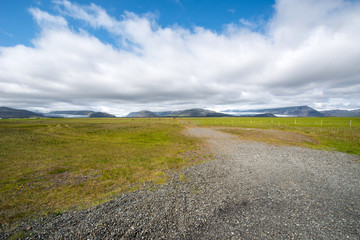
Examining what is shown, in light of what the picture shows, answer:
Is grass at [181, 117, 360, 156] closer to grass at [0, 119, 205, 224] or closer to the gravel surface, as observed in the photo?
the gravel surface

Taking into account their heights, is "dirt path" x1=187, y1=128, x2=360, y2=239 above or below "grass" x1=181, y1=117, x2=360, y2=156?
below

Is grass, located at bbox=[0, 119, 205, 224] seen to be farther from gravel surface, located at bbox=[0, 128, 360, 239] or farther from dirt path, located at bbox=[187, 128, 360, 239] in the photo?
dirt path, located at bbox=[187, 128, 360, 239]

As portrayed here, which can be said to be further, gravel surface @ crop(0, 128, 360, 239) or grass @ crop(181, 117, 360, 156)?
grass @ crop(181, 117, 360, 156)

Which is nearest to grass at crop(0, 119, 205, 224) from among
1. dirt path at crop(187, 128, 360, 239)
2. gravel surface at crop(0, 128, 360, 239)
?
gravel surface at crop(0, 128, 360, 239)

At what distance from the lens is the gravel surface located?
7.54 metres

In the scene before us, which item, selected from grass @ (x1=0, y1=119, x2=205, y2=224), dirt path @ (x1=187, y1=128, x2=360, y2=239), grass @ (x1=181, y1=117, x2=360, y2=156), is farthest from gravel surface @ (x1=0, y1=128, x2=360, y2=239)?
grass @ (x1=181, y1=117, x2=360, y2=156)

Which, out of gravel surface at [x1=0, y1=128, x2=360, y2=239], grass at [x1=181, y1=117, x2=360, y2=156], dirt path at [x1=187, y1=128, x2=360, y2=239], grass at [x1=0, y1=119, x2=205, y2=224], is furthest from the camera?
grass at [x1=181, y1=117, x2=360, y2=156]

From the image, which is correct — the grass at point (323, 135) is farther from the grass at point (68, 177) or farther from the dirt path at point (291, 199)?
the grass at point (68, 177)

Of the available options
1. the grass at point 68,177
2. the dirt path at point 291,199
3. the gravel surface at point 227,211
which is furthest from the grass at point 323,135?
the grass at point 68,177

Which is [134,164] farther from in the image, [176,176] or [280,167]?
[280,167]

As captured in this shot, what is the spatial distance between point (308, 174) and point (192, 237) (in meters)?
14.5

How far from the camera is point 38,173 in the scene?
14.7 metres

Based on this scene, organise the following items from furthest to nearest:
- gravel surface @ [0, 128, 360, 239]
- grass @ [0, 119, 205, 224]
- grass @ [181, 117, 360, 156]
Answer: grass @ [181, 117, 360, 156]
grass @ [0, 119, 205, 224]
gravel surface @ [0, 128, 360, 239]

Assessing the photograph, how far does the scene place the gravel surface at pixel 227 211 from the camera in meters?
7.54
